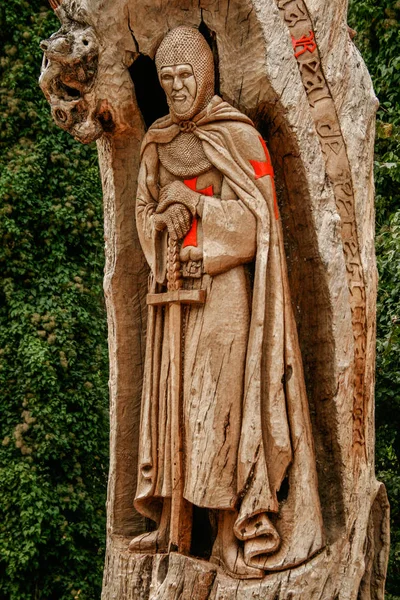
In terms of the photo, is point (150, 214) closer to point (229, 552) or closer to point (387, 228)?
point (229, 552)

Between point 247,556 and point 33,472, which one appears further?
point 33,472

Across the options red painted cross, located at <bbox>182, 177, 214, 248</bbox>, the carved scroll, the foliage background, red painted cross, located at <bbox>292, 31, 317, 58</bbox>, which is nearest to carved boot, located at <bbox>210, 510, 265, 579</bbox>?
the carved scroll

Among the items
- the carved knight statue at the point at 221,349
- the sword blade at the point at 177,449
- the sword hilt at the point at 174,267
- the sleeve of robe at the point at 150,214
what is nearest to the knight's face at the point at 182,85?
the carved knight statue at the point at 221,349

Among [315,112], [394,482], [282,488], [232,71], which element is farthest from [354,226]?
[394,482]

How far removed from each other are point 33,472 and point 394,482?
2.93 m

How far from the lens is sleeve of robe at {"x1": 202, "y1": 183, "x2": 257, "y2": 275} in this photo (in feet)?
15.5

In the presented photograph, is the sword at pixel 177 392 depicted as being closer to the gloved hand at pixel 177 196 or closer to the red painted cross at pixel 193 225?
the red painted cross at pixel 193 225

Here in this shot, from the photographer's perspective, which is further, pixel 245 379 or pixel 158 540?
pixel 158 540

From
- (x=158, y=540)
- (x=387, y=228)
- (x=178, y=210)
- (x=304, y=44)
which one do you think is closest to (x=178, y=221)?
(x=178, y=210)

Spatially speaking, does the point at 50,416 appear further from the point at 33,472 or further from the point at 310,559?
the point at 310,559

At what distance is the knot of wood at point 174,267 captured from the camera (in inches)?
191

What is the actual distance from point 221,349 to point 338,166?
3.56 feet

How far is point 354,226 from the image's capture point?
16.5 ft

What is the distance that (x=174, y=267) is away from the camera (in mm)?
4844
